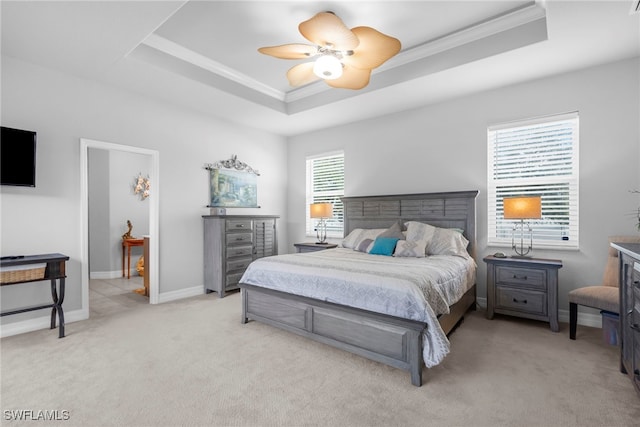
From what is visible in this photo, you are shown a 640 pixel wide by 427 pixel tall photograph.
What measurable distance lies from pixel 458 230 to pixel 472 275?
647 millimetres

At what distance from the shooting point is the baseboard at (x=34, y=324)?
315 cm

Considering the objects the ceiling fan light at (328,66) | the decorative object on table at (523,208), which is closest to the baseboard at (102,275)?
the ceiling fan light at (328,66)

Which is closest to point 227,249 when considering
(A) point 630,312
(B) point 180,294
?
(B) point 180,294

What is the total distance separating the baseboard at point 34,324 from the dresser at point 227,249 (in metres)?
1.64

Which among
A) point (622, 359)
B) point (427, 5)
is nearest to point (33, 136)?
point (427, 5)

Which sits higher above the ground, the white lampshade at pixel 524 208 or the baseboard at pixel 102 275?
the white lampshade at pixel 524 208

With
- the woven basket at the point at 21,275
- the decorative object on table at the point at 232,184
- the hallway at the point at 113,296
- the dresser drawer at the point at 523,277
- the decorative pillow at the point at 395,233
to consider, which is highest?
the decorative object on table at the point at 232,184

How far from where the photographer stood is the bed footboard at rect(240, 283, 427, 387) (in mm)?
2246

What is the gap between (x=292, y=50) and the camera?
8.98 ft

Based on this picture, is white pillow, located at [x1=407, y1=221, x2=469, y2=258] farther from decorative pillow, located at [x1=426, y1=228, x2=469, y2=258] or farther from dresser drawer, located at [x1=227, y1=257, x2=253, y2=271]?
dresser drawer, located at [x1=227, y1=257, x2=253, y2=271]

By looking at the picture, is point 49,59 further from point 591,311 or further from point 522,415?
point 591,311

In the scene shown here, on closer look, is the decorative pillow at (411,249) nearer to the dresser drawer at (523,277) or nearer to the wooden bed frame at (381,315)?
the wooden bed frame at (381,315)

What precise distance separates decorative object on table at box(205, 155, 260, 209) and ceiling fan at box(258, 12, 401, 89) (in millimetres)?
2458

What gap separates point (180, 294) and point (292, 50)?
3.68 m
